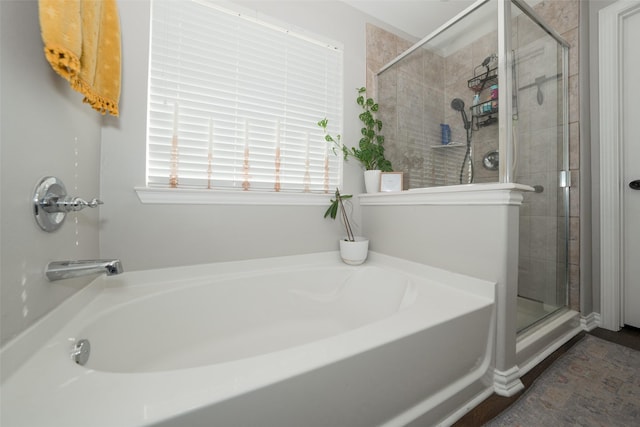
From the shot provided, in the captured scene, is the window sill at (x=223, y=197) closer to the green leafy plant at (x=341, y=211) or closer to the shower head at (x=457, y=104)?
the green leafy plant at (x=341, y=211)

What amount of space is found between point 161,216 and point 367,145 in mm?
1324

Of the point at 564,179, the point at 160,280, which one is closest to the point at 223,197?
the point at 160,280

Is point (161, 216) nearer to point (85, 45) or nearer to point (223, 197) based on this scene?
point (223, 197)

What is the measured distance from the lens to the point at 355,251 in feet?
4.88

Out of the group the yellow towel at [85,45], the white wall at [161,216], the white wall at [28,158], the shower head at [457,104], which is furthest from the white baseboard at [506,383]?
the yellow towel at [85,45]

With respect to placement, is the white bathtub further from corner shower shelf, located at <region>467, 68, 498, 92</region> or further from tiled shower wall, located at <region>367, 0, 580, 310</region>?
corner shower shelf, located at <region>467, 68, 498, 92</region>

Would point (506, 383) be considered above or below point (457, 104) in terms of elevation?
below

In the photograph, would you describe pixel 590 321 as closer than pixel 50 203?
No

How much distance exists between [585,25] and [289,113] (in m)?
2.02

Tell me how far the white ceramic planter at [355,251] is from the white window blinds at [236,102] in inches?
16.8

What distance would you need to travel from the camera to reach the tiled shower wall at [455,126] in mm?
1265

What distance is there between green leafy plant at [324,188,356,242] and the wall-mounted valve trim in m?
1.16

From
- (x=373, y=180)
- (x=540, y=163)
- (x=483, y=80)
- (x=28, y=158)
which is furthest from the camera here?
(x=373, y=180)

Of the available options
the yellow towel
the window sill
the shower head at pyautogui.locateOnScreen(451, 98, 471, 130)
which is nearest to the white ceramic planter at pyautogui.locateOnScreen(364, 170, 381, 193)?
the window sill
